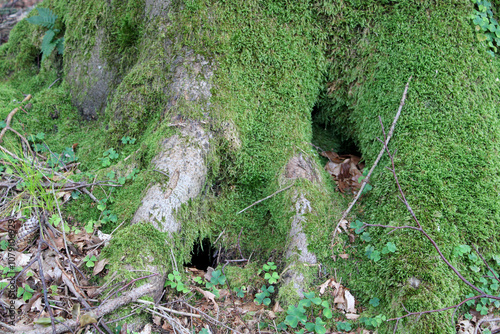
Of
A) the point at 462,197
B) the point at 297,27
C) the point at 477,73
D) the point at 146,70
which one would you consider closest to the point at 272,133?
the point at 297,27

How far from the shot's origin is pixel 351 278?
298 cm

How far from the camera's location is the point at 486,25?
3.49m

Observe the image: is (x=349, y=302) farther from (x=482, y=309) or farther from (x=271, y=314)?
(x=482, y=309)

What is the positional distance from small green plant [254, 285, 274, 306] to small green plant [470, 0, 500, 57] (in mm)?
3244

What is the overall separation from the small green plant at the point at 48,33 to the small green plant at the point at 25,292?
10.8ft

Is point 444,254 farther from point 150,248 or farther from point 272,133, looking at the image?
point 150,248

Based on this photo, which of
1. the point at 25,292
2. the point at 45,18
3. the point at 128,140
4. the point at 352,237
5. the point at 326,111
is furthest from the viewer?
the point at 45,18

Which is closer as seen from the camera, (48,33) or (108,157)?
(108,157)

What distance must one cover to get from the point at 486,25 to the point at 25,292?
4.85 meters

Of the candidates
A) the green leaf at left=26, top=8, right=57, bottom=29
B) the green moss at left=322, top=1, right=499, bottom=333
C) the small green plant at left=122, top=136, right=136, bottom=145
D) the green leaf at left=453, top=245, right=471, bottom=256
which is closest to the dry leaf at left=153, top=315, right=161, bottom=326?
the green moss at left=322, top=1, right=499, bottom=333

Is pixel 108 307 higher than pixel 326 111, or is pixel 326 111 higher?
pixel 326 111

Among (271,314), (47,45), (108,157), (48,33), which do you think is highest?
(48,33)

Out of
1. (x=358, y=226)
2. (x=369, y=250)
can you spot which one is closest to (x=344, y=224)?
(x=358, y=226)

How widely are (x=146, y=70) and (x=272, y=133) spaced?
1.46 metres
